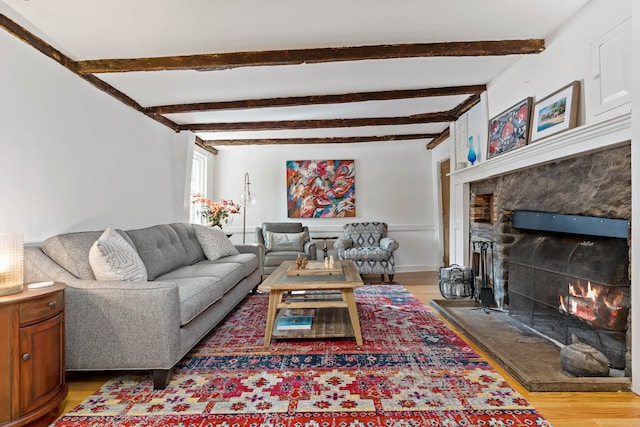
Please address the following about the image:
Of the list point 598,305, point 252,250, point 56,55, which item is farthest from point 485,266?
point 56,55

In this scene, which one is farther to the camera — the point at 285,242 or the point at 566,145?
the point at 285,242

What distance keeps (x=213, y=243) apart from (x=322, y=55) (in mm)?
2475

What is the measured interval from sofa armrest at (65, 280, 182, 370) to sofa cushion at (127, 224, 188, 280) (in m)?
0.96

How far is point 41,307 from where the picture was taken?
1658mm

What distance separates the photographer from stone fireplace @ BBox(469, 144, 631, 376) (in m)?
1.98

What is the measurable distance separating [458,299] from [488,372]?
155 centimetres

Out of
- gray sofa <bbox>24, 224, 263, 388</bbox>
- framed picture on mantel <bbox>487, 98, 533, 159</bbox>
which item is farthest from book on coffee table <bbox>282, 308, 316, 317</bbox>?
framed picture on mantel <bbox>487, 98, 533, 159</bbox>

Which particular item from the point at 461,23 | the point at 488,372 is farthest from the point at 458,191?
the point at 488,372

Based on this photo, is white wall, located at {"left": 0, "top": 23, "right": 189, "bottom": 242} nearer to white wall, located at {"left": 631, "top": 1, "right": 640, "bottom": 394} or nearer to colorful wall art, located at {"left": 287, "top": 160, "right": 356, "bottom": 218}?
colorful wall art, located at {"left": 287, "top": 160, "right": 356, "bottom": 218}

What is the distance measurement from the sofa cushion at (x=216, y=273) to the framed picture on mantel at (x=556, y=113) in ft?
9.23

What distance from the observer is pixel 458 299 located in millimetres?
3582

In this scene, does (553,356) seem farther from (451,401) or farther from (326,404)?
(326,404)

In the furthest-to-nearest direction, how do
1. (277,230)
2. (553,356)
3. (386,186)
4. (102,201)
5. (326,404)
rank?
(386,186) < (277,230) < (102,201) < (553,356) < (326,404)

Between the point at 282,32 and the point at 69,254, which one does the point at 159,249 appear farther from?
the point at 282,32
